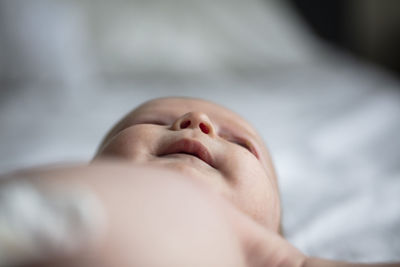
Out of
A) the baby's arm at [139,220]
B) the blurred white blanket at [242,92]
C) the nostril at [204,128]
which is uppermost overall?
the blurred white blanket at [242,92]

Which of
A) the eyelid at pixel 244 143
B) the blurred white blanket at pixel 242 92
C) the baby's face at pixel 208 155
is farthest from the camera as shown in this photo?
the blurred white blanket at pixel 242 92

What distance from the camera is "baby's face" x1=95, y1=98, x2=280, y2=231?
0.72m

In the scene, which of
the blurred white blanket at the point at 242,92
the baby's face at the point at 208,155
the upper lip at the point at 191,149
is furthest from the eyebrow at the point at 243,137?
the blurred white blanket at the point at 242,92

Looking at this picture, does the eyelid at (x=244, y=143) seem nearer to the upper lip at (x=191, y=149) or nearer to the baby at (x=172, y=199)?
the baby at (x=172, y=199)

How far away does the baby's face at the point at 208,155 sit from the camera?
2.37ft

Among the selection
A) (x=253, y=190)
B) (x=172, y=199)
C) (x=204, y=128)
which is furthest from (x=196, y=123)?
(x=172, y=199)

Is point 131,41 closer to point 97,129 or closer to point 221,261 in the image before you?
point 97,129

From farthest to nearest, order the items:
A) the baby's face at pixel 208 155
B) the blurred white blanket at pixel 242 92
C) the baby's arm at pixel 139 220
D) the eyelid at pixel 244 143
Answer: the blurred white blanket at pixel 242 92 < the eyelid at pixel 244 143 < the baby's face at pixel 208 155 < the baby's arm at pixel 139 220

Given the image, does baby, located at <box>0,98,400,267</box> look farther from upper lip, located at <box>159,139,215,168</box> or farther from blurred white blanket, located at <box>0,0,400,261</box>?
blurred white blanket, located at <box>0,0,400,261</box>

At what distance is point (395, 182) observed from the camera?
3.92 feet

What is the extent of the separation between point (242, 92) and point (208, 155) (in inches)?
45.5

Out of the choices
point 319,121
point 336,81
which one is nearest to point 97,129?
point 319,121

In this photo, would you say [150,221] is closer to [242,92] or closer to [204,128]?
[204,128]

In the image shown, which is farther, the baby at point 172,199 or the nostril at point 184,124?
the nostril at point 184,124
